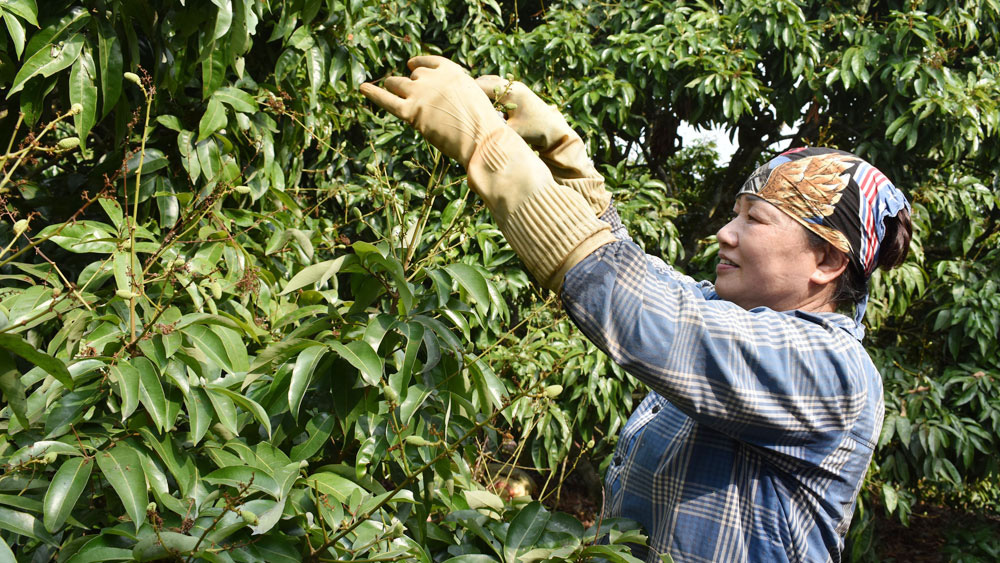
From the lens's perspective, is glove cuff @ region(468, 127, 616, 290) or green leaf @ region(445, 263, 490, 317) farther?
green leaf @ region(445, 263, 490, 317)

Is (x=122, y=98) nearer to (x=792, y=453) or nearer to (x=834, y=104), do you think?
(x=792, y=453)

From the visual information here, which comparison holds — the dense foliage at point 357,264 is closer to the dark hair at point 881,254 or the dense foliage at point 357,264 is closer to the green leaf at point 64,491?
the green leaf at point 64,491

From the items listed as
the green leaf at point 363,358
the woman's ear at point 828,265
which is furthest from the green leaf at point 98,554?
the woman's ear at point 828,265

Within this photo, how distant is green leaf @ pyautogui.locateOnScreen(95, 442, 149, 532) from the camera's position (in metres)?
1.17

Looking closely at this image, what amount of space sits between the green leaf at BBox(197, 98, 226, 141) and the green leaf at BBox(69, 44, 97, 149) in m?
0.35

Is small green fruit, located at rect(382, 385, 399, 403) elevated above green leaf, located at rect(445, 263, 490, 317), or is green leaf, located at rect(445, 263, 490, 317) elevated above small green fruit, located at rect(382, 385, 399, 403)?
green leaf, located at rect(445, 263, 490, 317)

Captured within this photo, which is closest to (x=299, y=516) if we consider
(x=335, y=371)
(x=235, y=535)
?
(x=235, y=535)

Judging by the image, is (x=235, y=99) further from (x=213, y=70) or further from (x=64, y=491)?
(x=64, y=491)

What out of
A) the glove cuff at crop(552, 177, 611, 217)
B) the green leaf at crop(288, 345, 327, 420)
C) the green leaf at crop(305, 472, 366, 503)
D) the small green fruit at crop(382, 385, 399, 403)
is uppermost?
the glove cuff at crop(552, 177, 611, 217)

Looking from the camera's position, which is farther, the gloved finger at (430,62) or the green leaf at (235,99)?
the green leaf at (235,99)

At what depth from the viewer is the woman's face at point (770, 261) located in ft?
4.83

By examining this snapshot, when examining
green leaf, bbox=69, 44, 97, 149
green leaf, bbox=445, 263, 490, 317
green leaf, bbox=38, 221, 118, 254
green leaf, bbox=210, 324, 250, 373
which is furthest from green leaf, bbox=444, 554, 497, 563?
green leaf, bbox=69, 44, 97, 149

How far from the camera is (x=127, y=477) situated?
1216mm

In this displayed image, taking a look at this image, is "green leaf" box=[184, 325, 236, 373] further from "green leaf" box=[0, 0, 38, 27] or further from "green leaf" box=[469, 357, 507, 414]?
"green leaf" box=[0, 0, 38, 27]
